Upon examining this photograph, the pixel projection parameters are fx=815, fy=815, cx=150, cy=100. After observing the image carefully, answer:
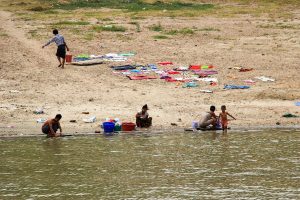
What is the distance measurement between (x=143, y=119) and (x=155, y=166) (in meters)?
4.37

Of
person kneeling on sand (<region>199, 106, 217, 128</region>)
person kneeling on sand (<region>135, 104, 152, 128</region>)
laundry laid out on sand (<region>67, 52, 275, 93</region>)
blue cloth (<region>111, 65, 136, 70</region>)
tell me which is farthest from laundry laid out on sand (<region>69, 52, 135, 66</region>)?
person kneeling on sand (<region>199, 106, 217, 128</region>)

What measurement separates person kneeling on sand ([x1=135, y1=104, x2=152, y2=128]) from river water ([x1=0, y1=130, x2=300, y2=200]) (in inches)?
25.8

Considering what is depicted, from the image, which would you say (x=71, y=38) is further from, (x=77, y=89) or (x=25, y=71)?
(x=77, y=89)

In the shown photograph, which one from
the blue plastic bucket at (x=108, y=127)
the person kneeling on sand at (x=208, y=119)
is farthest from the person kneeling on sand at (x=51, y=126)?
the person kneeling on sand at (x=208, y=119)

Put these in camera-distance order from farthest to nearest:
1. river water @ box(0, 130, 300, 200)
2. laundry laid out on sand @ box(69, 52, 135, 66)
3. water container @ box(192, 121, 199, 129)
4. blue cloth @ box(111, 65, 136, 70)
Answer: laundry laid out on sand @ box(69, 52, 135, 66)
blue cloth @ box(111, 65, 136, 70)
water container @ box(192, 121, 199, 129)
river water @ box(0, 130, 300, 200)

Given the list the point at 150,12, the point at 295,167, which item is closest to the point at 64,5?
the point at 150,12

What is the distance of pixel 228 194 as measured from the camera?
15.9 metres

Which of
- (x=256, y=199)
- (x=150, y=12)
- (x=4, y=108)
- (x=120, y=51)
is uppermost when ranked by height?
(x=150, y=12)

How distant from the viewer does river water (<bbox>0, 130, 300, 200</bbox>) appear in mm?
16234

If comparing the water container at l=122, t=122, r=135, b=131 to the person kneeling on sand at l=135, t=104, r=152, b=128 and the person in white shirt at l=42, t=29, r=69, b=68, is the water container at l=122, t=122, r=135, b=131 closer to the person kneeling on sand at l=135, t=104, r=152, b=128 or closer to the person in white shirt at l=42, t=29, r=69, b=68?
the person kneeling on sand at l=135, t=104, r=152, b=128

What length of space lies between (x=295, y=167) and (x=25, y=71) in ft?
45.1

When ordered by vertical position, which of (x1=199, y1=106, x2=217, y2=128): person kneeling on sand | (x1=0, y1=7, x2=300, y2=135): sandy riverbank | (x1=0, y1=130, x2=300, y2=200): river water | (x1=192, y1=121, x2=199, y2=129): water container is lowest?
(x1=0, y1=130, x2=300, y2=200): river water

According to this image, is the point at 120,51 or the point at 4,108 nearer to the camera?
the point at 4,108

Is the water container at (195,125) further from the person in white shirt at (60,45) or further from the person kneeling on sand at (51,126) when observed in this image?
the person in white shirt at (60,45)
